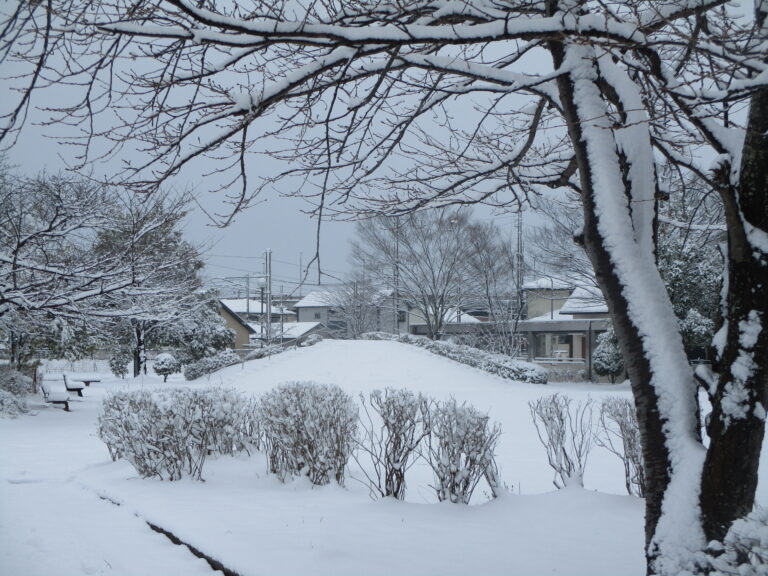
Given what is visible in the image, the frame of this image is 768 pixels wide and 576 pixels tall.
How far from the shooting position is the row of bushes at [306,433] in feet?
19.6

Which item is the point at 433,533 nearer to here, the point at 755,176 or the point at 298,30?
the point at 755,176

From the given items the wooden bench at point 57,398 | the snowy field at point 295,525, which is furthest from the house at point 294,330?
the snowy field at point 295,525

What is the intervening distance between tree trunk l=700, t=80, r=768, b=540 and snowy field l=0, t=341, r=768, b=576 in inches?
46.1

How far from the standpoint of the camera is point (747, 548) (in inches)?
96.3

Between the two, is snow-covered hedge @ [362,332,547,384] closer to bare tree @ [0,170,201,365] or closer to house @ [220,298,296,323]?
bare tree @ [0,170,201,365]

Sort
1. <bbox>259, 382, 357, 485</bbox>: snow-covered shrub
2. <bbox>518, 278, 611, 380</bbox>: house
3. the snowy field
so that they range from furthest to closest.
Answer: <bbox>518, 278, 611, 380</bbox>: house < <bbox>259, 382, 357, 485</bbox>: snow-covered shrub < the snowy field

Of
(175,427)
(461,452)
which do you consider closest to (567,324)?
(175,427)

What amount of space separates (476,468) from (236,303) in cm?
6174

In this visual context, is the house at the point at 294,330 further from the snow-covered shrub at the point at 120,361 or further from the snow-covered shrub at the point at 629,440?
the snow-covered shrub at the point at 629,440

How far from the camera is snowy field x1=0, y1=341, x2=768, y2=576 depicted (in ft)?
14.6

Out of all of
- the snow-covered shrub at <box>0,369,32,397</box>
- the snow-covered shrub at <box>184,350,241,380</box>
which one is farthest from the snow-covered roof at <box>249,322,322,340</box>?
the snow-covered shrub at <box>0,369,32,397</box>

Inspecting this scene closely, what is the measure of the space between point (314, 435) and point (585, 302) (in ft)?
78.2

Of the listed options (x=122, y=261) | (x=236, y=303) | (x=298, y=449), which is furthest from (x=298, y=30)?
(x=236, y=303)

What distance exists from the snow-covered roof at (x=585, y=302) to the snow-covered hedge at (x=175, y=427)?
758 inches
